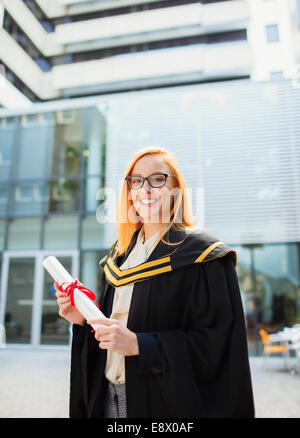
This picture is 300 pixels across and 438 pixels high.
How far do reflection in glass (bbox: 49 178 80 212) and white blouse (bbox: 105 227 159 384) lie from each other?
6.42 m

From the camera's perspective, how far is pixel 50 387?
4465 mm

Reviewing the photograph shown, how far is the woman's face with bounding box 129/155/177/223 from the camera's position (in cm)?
128

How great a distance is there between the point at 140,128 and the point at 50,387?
4.66m

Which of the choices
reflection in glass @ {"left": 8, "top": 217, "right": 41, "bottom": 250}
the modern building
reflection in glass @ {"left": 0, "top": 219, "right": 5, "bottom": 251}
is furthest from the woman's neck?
reflection in glass @ {"left": 0, "top": 219, "right": 5, "bottom": 251}

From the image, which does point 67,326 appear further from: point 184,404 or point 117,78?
point 184,404

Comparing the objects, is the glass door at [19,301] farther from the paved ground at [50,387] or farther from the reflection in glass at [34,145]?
the reflection in glass at [34,145]

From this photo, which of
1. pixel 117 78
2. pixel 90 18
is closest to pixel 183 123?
pixel 117 78

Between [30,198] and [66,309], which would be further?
[30,198]

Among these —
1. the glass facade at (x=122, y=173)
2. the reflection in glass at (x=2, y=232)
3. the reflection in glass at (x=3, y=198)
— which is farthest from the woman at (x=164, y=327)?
the reflection in glass at (x=3, y=198)

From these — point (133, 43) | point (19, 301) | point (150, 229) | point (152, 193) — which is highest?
point (133, 43)

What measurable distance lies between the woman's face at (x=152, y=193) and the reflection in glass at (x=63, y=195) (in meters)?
6.45

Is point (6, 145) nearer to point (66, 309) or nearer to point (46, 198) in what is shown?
point (46, 198)

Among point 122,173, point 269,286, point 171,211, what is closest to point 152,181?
point 171,211

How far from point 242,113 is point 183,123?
112 centimetres
